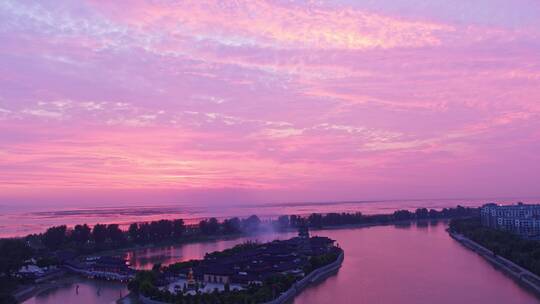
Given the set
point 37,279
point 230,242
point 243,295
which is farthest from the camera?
point 230,242

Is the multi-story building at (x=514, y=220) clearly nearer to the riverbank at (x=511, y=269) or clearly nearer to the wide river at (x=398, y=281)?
the riverbank at (x=511, y=269)

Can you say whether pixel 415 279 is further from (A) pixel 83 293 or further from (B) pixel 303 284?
(A) pixel 83 293

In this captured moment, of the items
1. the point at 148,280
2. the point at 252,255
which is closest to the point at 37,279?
the point at 148,280

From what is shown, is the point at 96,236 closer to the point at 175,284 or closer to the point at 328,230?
the point at 175,284

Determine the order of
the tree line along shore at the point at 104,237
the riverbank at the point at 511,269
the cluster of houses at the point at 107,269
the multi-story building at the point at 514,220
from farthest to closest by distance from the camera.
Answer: the multi-story building at the point at 514,220 < the cluster of houses at the point at 107,269 < the tree line along shore at the point at 104,237 < the riverbank at the point at 511,269

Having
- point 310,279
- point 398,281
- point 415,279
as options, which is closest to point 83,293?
point 310,279

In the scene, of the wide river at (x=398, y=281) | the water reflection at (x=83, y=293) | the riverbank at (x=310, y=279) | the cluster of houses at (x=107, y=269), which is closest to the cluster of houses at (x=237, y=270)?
the riverbank at (x=310, y=279)

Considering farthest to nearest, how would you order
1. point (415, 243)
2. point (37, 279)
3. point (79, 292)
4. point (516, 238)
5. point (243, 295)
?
point (415, 243), point (516, 238), point (37, 279), point (79, 292), point (243, 295)
